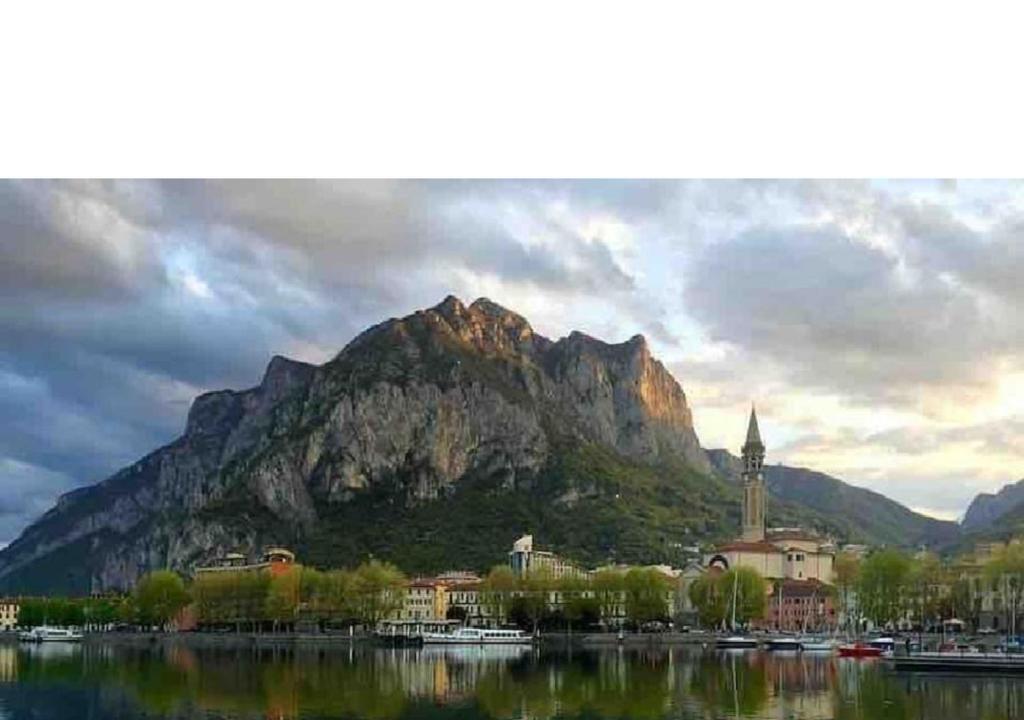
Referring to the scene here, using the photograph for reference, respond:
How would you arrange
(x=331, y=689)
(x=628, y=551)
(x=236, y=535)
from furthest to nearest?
(x=236, y=535)
(x=628, y=551)
(x=331, y=689)

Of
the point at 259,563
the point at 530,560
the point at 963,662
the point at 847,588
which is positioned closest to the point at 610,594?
the point at 847,588

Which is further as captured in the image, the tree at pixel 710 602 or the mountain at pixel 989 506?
the mountain at pixel 989 506

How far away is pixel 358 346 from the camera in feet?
324

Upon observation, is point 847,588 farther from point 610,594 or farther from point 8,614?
point 8,614

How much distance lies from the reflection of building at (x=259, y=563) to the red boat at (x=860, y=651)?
2860cm

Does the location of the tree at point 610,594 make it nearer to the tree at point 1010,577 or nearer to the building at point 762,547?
the building at point 762,547

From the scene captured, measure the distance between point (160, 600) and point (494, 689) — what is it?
40.1 meters

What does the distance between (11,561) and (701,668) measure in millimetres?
125739

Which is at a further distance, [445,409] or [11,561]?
[11,561]

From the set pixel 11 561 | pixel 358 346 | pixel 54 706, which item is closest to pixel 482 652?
pixel 54 706

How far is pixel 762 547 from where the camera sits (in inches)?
2514

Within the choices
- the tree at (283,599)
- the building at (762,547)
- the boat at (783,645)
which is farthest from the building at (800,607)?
the tree at (283,599)

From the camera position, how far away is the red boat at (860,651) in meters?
37.3

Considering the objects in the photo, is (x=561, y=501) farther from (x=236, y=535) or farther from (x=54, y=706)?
(x=54, y=706)
